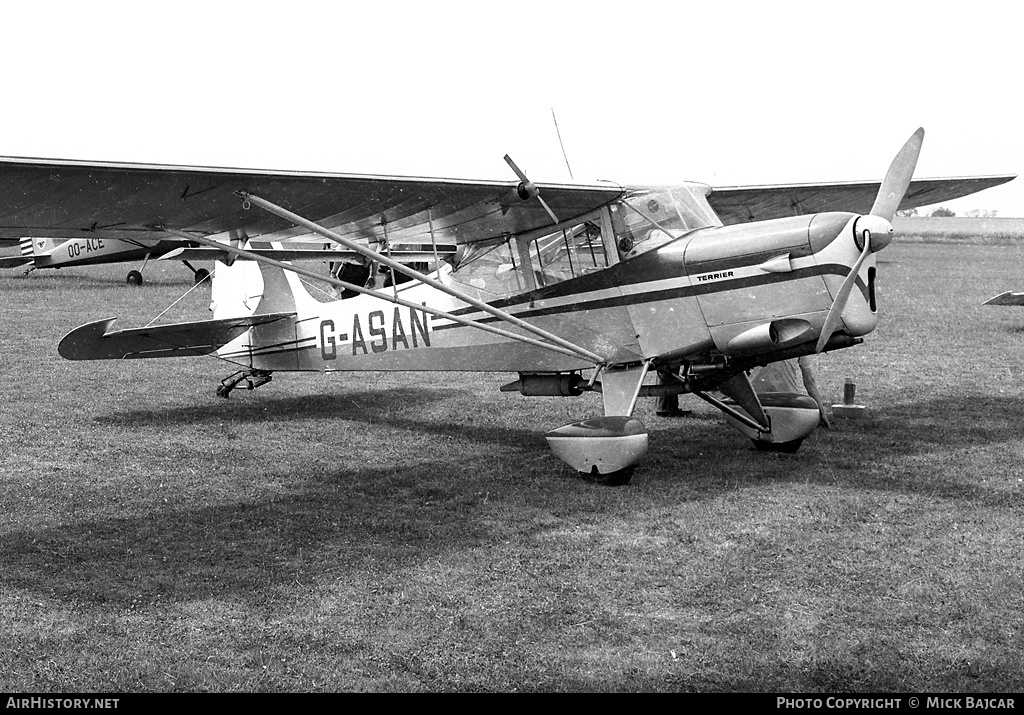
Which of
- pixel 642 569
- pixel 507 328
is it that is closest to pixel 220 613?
pixel 642 569

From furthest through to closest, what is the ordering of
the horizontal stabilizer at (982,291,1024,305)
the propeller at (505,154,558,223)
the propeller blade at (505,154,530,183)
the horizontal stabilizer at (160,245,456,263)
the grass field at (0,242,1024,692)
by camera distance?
the horizontal stabilizer at (160,245,456,263)
the horizontal stabilizer at (982,291,1024,305)
the propeller at (505,154,558,223)
the propeller blade at (505,154,530,183)
the grass field at (0,242,1024,692)

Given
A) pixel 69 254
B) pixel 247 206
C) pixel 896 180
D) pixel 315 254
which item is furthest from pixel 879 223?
pixel 69 254

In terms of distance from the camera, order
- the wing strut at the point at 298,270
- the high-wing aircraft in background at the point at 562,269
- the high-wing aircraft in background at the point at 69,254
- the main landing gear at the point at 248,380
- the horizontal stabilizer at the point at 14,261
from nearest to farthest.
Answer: the high-wing aircraft in background at the point at 562,269
the wing strut at the point at 298,270
the main landing gear at the point at 248,380
the high-wing aircraft in background at the point at 69,254
the horizontal stabilizer at the point at 14,261

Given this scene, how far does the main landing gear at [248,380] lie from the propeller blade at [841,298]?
625 cm

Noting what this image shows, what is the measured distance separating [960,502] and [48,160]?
19.7 ft

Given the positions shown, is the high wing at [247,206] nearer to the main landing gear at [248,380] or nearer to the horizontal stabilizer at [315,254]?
the main landing gear at [248,380]

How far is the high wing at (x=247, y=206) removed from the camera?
575 centimetres

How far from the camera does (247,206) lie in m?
6.82

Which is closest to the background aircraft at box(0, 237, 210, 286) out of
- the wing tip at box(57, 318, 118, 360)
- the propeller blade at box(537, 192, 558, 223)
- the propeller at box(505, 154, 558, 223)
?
the wing tip at box(57, 318, 118, 360)

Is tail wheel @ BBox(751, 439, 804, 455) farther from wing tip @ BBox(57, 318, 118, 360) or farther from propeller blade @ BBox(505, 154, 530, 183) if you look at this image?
wing tip @ BBox(57, 318, 118, 360)

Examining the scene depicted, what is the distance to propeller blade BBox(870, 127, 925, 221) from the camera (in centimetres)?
719

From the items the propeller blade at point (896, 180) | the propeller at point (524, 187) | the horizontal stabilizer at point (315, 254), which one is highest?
the horizontal stabilizer at point (315, 254)

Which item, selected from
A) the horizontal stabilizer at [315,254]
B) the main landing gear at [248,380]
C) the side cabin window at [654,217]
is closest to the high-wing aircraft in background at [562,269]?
the side cabin window at [654,217]

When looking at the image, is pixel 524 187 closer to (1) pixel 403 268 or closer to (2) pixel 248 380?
(1) pixel 403 268
